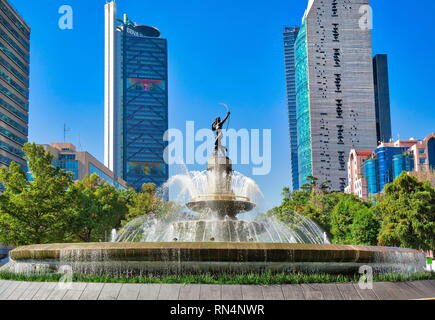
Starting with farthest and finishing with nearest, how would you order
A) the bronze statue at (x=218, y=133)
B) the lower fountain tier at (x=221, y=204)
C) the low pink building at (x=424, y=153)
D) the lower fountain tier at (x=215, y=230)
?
the low pink building at (x=424, y=153), the bronze statue at (x=218, y=133), the lower fountain tier at (x=221, y=204), the lower fountain tier at (x=215, y=230)

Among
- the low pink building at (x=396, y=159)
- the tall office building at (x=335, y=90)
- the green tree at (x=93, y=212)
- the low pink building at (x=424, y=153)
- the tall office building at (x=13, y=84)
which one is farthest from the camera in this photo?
the tall office building at (x=335, y=90)

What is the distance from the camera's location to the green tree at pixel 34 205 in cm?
2919

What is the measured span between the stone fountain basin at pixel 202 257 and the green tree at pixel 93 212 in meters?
Answer: 19.0

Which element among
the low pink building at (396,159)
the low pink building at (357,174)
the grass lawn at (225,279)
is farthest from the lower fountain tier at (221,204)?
the low pink building at (357,174)

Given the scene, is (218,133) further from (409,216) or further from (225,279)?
(409,216)

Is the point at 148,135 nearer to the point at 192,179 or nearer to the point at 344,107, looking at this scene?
the point at 344,107

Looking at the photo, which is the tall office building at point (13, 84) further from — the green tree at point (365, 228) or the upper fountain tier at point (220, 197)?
the upper fountain tier at point (220, 197)

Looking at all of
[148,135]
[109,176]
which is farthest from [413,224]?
[148,135]

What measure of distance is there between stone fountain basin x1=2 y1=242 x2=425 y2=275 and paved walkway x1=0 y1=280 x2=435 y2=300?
2.67 feet

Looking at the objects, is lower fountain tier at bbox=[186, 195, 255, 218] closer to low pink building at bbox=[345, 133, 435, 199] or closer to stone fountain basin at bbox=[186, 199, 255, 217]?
stone fountain basin at bbox=[186, 199, 255, 217]

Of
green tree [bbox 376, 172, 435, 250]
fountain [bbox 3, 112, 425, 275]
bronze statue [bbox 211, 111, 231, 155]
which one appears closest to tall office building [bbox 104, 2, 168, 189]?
green tree [bbox 376, 172, 435, 250]
